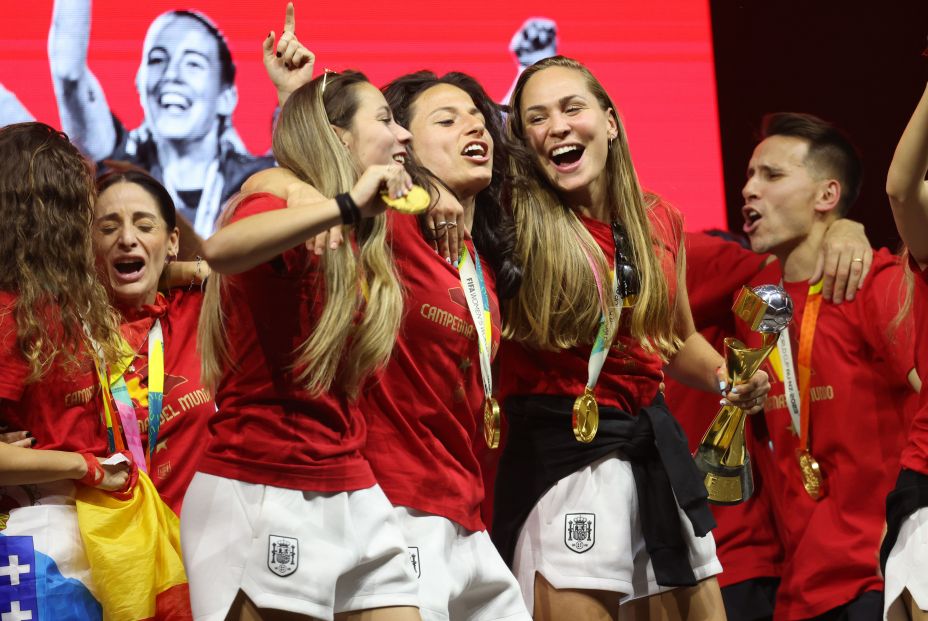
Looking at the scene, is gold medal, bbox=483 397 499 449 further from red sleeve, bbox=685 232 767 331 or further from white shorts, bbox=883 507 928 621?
red sleeve, bbox=685 232 767 331

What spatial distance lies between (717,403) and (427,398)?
167 cm

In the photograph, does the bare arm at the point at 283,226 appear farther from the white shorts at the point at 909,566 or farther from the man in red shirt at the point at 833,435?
the man in red shirt at the point at 833,435

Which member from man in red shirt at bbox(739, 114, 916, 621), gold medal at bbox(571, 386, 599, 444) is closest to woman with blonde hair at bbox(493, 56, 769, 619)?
gold medal at bbox(571, 386, 599, 444)

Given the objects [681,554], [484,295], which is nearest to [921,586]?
[681,554]

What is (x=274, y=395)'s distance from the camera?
8.46 ft

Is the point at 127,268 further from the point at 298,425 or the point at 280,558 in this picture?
the point at 280,558

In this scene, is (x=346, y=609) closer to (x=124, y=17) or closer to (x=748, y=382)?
(x=748, y=382)

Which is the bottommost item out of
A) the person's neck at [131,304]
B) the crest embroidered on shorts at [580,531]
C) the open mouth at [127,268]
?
the crest embroidered on shorts at [580,531]

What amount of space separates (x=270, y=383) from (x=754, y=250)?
2.42 m

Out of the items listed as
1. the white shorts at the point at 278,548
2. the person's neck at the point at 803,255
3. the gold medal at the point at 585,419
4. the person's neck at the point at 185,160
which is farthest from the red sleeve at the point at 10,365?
the person's neck at the point at 803,255

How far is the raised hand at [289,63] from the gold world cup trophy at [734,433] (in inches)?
49.0

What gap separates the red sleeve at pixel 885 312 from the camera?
154 inches

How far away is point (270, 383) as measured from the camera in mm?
2586

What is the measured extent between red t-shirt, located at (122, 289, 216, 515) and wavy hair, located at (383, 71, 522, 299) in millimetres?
828
